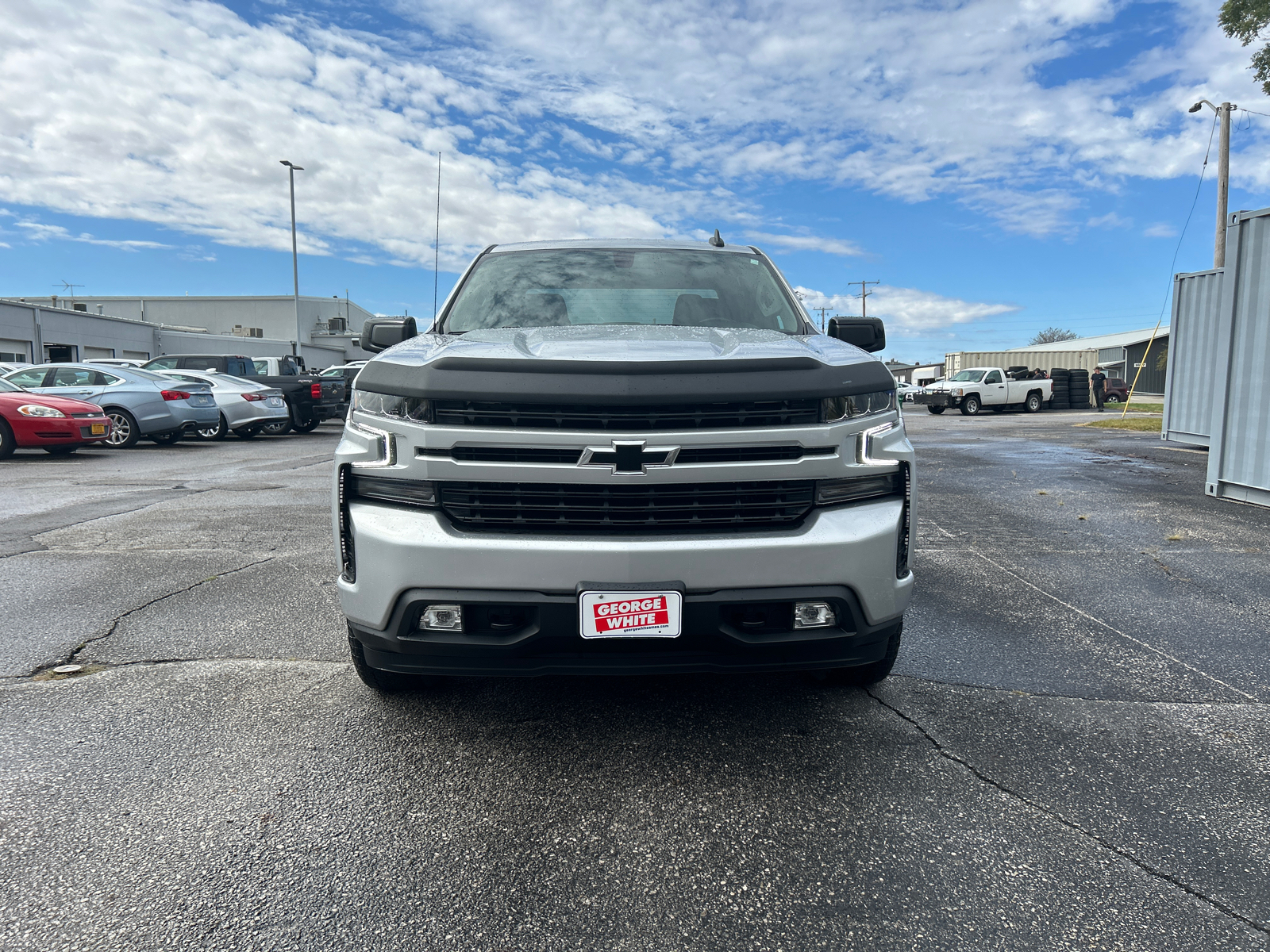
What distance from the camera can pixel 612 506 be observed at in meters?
2.39

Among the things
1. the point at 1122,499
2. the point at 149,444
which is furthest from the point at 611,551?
the point at 149,444

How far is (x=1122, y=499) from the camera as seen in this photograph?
26.9 ft

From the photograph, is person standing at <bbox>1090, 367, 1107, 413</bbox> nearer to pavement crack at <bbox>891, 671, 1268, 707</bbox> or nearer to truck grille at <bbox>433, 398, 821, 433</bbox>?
pavement crack at <bbox>891, 671, 1268, 707</bbox>

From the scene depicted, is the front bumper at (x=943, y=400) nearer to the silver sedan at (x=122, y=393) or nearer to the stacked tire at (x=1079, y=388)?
the stacked tire at (x=1079, y=388)

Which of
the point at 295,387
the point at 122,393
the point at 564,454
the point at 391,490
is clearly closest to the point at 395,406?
the point at 391,490

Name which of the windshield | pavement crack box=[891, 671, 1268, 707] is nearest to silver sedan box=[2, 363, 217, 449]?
the windshield

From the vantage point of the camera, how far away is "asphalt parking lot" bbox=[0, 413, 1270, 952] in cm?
189

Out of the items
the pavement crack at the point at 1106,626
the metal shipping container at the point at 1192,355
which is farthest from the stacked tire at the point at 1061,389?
the pavement crack at the point at 1106,626

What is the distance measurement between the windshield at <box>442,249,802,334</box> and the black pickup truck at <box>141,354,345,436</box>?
14534 millimetres

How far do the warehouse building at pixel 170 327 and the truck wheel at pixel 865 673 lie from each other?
85.9 feet

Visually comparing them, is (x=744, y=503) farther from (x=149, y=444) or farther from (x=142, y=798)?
(x=149, y=444)

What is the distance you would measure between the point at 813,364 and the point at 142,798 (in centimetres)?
242

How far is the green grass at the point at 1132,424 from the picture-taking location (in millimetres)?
18266

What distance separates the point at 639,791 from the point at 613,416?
1.14 meters
